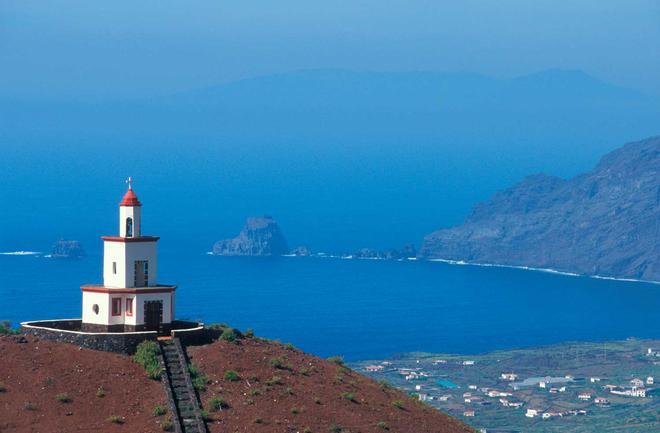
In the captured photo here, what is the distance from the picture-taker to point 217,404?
1411 inches

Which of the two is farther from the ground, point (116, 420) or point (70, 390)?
point (70, 390)

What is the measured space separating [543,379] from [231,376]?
12415cm

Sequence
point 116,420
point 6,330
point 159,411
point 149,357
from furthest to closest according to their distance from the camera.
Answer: point 6,330, point 149,357, point 159,411, point 116,420

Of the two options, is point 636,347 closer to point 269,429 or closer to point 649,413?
point 649,413

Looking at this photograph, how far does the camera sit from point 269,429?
35125 millimetres

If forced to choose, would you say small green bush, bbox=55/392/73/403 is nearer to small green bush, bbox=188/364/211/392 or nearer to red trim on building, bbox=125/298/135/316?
small green bush, bbox=188/364/211/392

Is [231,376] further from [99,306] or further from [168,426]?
[99,306]

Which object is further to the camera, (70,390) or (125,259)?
(125,259)

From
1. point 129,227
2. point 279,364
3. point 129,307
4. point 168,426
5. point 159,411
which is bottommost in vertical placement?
point 168,426

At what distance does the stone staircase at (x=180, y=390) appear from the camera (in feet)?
113

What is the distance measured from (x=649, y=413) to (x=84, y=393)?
103 metres

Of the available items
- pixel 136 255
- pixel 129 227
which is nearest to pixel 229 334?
pixel 136 255

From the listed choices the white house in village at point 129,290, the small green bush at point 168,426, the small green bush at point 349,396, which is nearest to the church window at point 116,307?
the white house in village at point 129,290

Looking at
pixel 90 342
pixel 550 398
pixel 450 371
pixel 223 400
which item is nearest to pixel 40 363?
pixel 90 342
